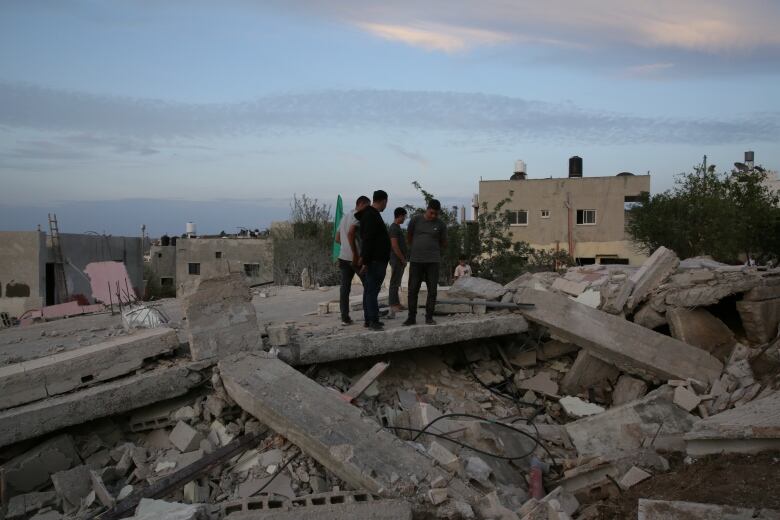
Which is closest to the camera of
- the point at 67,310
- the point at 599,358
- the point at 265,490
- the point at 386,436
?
the point at 265,490

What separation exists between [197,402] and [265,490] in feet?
4.40

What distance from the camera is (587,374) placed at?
737 centimetres

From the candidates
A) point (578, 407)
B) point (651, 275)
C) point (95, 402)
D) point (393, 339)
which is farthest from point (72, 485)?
point (651, 275)

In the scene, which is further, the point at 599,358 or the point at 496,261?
the point at 496,261

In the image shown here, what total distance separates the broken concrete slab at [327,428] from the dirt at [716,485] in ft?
3.91

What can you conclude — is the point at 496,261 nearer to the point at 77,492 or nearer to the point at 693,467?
the point at 693,467

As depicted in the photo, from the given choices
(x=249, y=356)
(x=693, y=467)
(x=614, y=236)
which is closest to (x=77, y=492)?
(x=249, y=356)

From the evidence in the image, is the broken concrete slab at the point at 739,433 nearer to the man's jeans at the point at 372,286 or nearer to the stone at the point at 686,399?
the stone at the point at 686,399

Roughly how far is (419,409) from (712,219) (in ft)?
57.9

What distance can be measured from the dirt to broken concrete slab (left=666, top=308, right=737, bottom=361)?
9.54 ft

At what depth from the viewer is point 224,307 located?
5.46m

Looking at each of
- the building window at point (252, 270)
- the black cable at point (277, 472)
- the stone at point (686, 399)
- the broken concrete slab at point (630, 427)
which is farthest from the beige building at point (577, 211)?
the black cable at point (277, 472)

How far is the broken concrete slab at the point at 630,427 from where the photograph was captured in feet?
19.1

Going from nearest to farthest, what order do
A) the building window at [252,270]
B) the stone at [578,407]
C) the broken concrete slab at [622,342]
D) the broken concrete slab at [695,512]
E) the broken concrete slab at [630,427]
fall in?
the broken concrete slab at [695,512] → the broken concrete slab at [630,427] → the stone at [578,407] → the broken concrete slab at [622,342] → the building window at [252,270]
